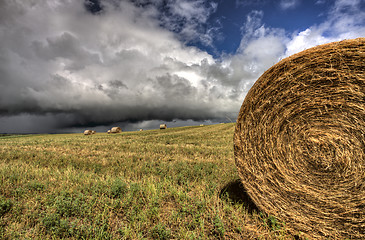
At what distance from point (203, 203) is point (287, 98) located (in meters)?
2.91

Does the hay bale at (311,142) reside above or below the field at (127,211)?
above

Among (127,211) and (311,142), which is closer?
(311,142)

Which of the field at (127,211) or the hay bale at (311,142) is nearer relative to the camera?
the field at (127,211)

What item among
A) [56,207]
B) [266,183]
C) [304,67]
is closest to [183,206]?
[266,183]

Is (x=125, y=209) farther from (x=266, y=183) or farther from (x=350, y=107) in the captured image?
(x=350, y=107)

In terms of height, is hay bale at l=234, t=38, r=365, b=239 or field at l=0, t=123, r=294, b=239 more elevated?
hay bale at l=234, t=38, r=365, b=239

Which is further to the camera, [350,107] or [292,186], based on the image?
[292,186]

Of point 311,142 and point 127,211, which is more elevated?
point 311,142

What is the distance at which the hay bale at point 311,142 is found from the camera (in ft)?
10.4

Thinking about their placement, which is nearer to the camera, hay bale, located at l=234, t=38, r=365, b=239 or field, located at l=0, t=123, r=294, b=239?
field, located at l=0, t=123, r=294, b=239

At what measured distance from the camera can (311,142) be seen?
351 centimetres

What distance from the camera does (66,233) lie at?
302cm

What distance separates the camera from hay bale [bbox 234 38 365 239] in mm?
3162

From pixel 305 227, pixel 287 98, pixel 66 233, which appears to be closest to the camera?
pixel 66 233
